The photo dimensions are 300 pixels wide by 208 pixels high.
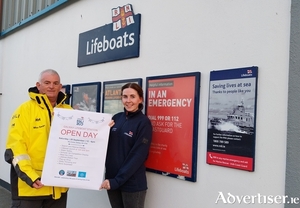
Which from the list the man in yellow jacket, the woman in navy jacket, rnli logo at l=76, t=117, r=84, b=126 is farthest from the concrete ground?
rnli logo at l=76, t=117, r=84, b=126

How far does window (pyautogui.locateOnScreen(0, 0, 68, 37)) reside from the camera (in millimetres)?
5202

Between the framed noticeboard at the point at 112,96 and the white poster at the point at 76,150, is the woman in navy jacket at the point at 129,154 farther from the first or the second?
the framed noticeboard at the point at 112,96

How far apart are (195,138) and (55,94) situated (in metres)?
1.35

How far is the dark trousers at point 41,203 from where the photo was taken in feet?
9.06

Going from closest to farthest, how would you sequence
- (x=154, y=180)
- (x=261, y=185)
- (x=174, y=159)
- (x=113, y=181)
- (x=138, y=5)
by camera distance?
(x=261, y=185) < (x=113, y=181) < (x=174, y=159) < (x=154, y=180) < (x=138, y=5)

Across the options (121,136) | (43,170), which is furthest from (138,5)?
(43,170)

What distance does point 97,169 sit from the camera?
9.01ft

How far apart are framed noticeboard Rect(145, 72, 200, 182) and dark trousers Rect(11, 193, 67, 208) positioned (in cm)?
92

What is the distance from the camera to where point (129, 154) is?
269 cm

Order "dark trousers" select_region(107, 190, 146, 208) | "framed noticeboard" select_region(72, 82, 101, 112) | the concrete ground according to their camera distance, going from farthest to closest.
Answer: the concrete ground < "framed noticeboard" select_region(72, 82, 101, 112) < "dark trousers" select_region(107, 190, 146, 208)

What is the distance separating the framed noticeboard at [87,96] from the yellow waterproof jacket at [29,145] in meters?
0.99

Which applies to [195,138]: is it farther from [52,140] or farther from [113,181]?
[52,140]

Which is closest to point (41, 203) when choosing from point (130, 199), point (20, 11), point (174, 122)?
point (130, 199)

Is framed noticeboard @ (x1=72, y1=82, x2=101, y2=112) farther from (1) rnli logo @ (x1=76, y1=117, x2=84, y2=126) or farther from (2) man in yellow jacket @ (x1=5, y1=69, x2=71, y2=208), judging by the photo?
(1) rnli logo @ (x1=76, y1=117, x2=84, y2=126)
